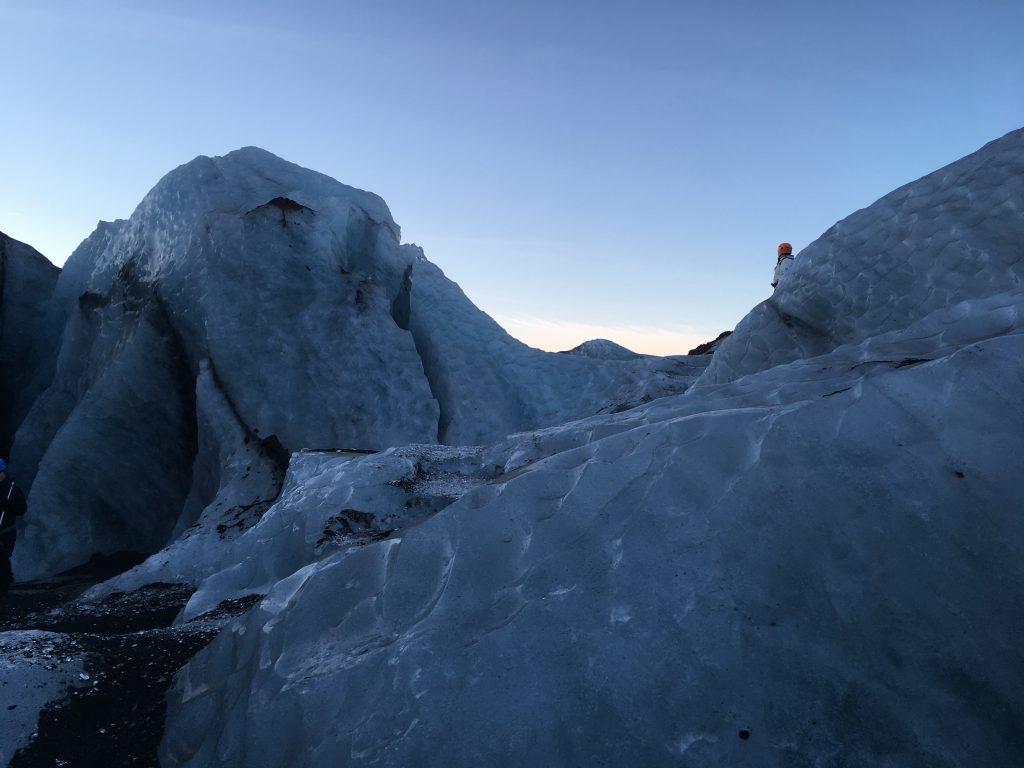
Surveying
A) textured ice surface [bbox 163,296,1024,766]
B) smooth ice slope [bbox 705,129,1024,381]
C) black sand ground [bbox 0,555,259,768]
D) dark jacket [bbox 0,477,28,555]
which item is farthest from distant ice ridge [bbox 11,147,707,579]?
textured ice surface [bbox 163,296,1024,766]

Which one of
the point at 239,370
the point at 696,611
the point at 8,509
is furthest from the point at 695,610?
the point at 239,370

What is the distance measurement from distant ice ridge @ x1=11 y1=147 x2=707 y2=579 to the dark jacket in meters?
1.41

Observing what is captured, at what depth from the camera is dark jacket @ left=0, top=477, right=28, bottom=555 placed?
5473mm

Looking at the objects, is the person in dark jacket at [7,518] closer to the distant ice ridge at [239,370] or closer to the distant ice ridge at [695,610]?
the distant ice ridge at [239,370]

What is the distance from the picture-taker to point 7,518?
5598 mm

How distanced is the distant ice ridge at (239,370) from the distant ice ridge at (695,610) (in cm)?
445

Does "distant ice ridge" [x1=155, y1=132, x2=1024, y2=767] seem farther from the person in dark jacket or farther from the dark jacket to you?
the dark jacket

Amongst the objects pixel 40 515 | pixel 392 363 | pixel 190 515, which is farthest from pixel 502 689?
pixel 40 515

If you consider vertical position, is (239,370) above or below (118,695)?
above

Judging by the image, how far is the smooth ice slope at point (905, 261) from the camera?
4770 mm

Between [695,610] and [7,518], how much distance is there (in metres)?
5.77

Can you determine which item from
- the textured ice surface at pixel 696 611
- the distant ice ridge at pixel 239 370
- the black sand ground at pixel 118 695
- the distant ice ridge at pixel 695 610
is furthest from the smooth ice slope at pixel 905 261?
the black sand ground at pixel 118 695

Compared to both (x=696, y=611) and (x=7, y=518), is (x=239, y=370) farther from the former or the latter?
(x=696, y=611)

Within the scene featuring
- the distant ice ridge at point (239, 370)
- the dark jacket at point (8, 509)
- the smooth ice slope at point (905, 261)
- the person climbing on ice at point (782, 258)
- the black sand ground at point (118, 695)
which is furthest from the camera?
the person climbing on ice at point (782, 258)
